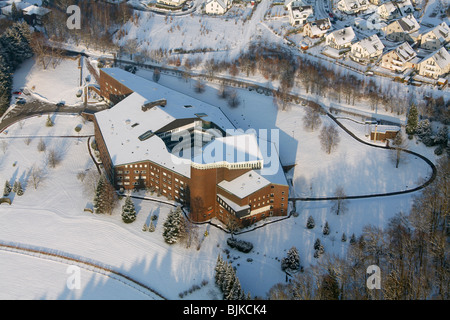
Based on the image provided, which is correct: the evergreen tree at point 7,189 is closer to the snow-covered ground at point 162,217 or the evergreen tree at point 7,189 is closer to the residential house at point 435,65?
the snow-covered ground at point 162,217

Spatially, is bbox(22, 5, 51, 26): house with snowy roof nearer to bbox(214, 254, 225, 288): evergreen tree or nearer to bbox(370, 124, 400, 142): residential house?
bbox(370, 124, 400, 142): residential house

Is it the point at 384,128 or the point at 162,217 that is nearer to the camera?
the point at 162,217

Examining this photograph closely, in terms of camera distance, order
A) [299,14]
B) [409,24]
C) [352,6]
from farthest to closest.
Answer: [352,6], [299,14], [409,24]

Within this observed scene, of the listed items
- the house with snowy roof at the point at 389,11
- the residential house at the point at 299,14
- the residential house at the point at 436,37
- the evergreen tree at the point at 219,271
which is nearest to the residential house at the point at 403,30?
the residential house at the point at 436,37

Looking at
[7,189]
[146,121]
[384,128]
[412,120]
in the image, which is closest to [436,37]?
[412,120]

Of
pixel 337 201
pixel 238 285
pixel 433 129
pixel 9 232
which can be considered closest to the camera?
pixel 238 285

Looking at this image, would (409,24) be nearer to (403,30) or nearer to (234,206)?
(403,30)

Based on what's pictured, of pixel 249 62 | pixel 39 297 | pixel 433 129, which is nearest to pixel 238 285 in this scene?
pixel 39 297

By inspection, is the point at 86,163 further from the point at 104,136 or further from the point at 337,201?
the point at 337,201
